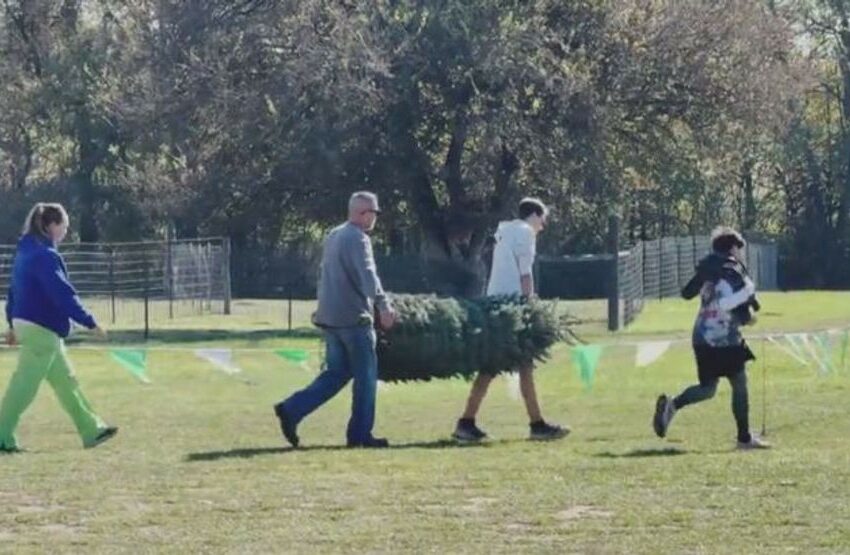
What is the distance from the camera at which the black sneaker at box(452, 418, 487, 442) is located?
47.7ft

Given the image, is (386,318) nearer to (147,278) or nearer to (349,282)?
(349,282)

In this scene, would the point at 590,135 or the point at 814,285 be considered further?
the point at 814,285

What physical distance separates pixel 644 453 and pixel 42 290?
450 centimetres

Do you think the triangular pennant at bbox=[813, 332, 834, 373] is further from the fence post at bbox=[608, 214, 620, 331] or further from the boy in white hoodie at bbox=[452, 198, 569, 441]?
the fence post at bbox=[608, 214, 620, 331]

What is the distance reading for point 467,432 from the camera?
14570 millimetres

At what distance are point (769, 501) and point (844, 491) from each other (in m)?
0.56

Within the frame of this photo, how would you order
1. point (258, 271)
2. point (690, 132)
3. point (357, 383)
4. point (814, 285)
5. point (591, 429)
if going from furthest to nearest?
1. point (814, 285)
2. point (258, 271)
3. point (690, 132)
4. point (591, 429)
5. point (357, 383)

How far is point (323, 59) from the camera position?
35.8 metres

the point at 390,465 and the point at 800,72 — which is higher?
the point at 800,72

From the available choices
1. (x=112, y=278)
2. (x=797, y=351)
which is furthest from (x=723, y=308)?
(x=112, y=278)

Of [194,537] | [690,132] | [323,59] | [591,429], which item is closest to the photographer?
[194,537]

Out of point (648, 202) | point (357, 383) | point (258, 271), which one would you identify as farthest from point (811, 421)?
point (648, 202)

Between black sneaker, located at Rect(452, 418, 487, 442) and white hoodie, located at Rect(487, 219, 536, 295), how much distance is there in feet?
3.68

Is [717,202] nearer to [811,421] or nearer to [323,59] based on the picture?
[323,59]
